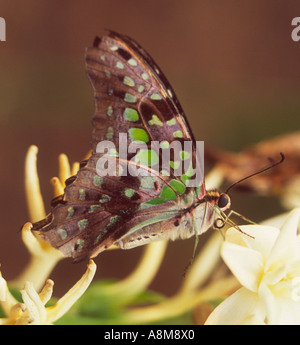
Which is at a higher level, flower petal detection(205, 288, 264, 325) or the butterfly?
the butterfly

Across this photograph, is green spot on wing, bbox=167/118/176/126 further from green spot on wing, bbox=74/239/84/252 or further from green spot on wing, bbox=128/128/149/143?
green spot on wing, bbox=74/239/84/252

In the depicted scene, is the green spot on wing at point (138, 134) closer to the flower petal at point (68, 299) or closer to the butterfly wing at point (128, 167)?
the butterfly wing at point (128, 167)

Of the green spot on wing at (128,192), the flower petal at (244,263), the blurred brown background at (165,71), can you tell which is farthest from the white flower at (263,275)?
the blurred brown background at (165,71)

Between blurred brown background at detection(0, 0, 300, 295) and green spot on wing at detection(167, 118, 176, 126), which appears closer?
green spot on wing at detection(167, 118, 176, 126)

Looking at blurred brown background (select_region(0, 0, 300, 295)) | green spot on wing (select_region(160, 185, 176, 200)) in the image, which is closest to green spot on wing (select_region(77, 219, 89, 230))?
green spot on wing (select_region(160, 185, 176, 200))

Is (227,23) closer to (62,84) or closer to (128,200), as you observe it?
(62,84)

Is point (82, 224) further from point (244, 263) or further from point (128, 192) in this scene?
point (244, 263)

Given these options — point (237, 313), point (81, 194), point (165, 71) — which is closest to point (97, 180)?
point (81, 194)
